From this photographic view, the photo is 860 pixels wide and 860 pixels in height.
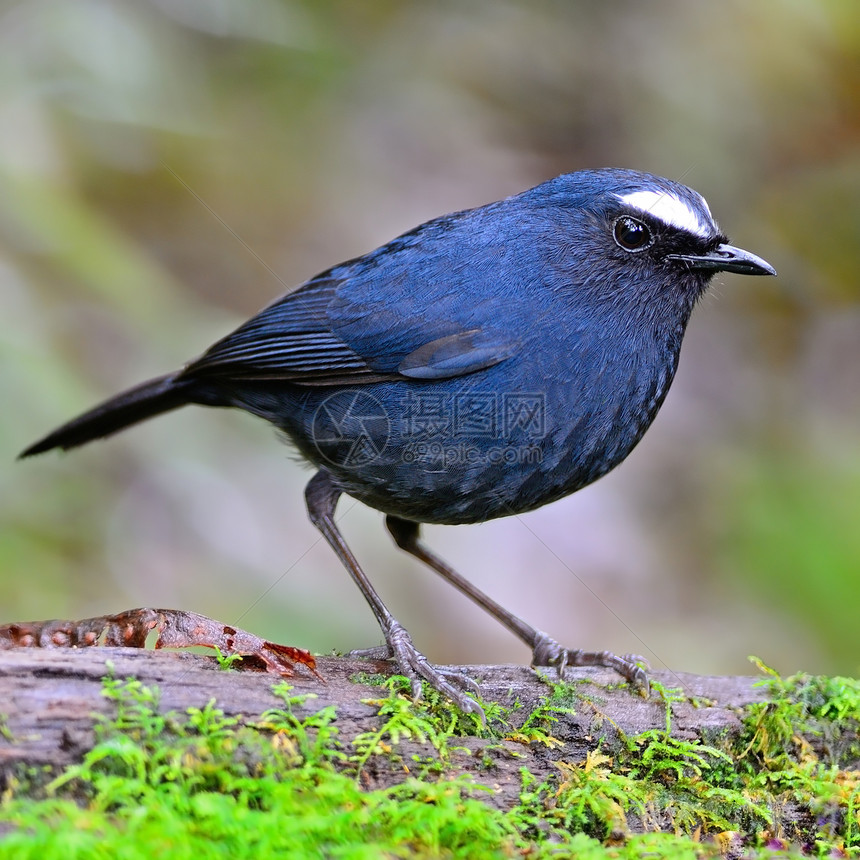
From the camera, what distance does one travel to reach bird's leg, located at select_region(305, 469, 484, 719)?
11.0 ft

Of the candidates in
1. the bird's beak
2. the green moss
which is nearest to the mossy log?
the green moss

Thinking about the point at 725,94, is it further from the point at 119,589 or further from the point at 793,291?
the point at 119,589

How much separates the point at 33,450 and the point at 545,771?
330 centimetres

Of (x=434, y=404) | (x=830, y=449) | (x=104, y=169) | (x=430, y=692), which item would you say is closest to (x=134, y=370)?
(x=104, y=169)

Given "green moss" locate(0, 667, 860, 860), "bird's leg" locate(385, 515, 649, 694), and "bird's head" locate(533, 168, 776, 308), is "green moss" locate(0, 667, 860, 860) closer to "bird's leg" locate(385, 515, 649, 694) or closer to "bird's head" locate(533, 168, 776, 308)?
"bird's leg" locate(385, 515, 649, 694)

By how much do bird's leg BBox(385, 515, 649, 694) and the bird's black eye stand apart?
178 centimetres

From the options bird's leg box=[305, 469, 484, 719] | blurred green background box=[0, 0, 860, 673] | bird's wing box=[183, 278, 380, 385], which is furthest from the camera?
blurred green background box=[0, 0, 860, 673]

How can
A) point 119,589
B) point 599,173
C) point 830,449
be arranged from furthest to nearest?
1. point 830,449
2. point 119,589
3. point 599,173

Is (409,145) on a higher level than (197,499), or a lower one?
higher

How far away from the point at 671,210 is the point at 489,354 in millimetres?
1040

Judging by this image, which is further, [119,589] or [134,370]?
[134,370]

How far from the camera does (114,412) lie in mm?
4934

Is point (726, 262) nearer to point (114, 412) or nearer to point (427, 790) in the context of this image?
point (427, 790)

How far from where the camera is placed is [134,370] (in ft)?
20.7
